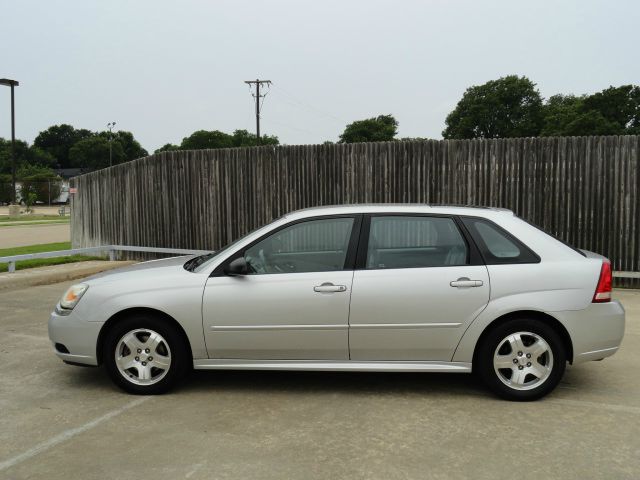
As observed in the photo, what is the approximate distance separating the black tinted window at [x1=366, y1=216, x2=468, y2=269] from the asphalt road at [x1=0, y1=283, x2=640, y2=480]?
105cm

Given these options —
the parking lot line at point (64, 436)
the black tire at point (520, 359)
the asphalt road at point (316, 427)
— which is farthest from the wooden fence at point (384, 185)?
the parking lot line at point (64, 436)

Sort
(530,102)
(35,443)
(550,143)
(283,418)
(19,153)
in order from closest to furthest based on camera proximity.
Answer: (35,443)
(283,418)
(550,143)
(530,102)
(19,153)

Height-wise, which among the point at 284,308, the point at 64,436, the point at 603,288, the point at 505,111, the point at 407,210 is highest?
the point at 505,111

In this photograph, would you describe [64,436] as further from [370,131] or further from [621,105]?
[370,131]

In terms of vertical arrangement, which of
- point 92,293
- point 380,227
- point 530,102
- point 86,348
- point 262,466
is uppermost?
point 530,102

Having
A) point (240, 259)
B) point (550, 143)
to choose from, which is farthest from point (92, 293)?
point (550, 143)

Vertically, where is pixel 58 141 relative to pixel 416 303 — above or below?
above

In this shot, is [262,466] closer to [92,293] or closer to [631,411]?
[92,293]

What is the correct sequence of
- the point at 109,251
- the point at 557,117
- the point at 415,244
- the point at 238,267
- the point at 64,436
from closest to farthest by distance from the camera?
the point at 64,436 < the point at 238,267 < the point at 415,244 < the point at 109,251 < the point at 557,117

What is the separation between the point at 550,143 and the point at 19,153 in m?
120

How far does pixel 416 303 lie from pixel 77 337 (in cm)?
266

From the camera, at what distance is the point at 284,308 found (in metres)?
A: 4.34

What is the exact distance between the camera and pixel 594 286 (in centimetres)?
428

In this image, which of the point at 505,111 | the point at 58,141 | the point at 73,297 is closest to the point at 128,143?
the point at 58,141
